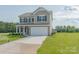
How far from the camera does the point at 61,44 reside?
6.79 m

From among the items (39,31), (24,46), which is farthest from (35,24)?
(24,46)

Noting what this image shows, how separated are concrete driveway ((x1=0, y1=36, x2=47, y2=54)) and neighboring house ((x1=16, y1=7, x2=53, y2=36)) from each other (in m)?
0.09

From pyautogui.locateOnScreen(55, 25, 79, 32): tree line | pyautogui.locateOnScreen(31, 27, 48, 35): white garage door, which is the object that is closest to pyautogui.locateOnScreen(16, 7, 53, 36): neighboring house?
pyautogui.locateOnScreen(31, 27, 48, 35): white garage door

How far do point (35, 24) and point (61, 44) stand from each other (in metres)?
0.51

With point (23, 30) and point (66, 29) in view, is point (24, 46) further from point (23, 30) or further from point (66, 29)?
point (66, 29)

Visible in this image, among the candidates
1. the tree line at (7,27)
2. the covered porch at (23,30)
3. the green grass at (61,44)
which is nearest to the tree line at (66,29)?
the green grass at (61,44)

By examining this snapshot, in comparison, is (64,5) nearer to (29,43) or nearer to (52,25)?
(52,25)

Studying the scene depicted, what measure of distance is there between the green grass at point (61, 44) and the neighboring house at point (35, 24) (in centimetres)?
16

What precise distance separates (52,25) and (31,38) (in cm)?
38

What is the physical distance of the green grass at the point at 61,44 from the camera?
22.1 ft

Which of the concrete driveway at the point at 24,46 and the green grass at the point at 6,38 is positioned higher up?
the green grass at the point at 6,38

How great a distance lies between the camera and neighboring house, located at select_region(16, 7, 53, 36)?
6.88 meters

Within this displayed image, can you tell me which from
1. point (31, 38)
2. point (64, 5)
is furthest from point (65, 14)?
point (31, 38)

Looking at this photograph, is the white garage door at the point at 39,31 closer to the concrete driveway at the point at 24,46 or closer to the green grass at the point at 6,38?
the concrete driveway at the point at 24,46
